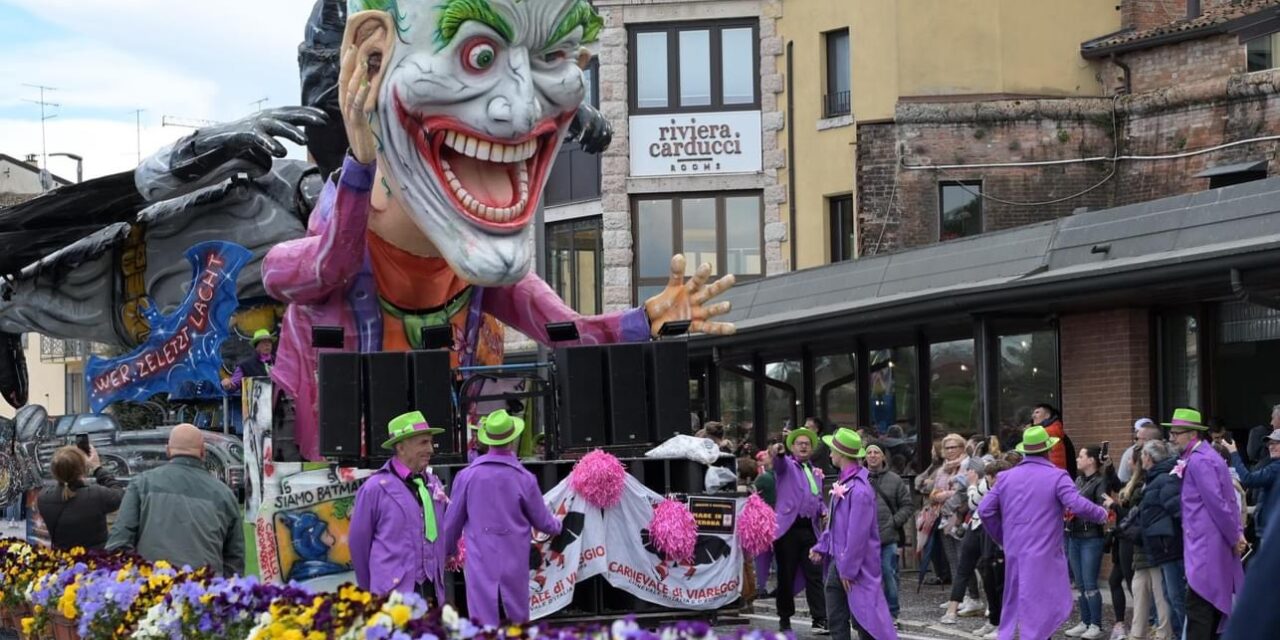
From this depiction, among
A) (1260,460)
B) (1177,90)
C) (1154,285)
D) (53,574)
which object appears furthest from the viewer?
(1177,90)

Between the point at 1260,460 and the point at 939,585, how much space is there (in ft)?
16.7

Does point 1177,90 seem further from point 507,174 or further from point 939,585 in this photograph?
point 507,174

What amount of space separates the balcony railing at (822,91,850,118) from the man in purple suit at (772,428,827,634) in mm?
15369

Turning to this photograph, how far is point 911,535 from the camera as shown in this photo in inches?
820

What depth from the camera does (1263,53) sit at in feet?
86.1

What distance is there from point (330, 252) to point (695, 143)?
20770 mm

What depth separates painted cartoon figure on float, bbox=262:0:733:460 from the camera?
11609 mm

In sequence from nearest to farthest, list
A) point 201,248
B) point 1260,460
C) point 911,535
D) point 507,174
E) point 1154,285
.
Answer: point 507,174 < point 1260,460 < point 1154,285 < point 201,248 < point 911,535

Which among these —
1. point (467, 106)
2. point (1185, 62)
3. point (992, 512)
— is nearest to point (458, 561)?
point (467, 106)

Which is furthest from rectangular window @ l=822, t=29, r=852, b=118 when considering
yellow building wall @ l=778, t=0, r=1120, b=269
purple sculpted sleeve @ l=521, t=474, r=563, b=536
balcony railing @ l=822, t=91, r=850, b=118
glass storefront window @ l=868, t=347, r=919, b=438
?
purple sculpted sleeve @ l=521, t=474, r=563, b=536

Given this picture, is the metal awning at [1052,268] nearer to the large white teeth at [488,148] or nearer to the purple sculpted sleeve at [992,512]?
the purple sculpted sleeve at [992,512]

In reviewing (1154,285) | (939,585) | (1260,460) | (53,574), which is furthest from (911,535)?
(53,574)

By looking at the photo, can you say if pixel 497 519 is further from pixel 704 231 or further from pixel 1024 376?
pixel 704 231

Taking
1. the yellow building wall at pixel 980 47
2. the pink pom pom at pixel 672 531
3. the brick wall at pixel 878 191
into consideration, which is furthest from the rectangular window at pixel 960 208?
the pink pom pom at pixel 672 531
